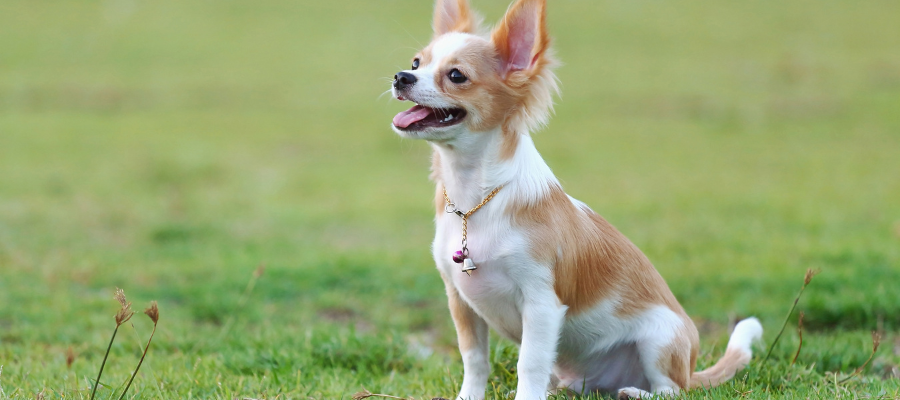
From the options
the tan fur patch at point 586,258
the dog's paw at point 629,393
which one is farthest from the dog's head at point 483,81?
the dog's paw at point 629,393

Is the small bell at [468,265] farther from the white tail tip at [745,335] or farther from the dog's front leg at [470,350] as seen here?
the white tail tip at [745,335]

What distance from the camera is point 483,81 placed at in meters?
3.53

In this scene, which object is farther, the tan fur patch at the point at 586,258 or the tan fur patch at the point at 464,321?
the tan fur patch at the point at 464,321

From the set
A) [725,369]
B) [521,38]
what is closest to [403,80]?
[521,38]

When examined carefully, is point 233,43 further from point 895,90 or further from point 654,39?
point 895,90

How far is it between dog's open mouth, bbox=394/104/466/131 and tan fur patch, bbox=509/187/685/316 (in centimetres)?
45

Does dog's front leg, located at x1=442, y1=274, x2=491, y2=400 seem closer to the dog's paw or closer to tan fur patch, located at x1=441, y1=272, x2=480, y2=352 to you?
tan fur patch, located at x1=441, y1=272, x2=480, y2=352

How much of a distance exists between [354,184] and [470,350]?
28.4 ft

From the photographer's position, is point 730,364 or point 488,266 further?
point 730,364

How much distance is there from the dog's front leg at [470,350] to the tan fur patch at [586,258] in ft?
1.54

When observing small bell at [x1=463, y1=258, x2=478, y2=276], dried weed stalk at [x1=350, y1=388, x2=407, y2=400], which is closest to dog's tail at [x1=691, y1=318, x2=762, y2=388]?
small bell at [x1=463, y1=258, x2=478, y2=276]

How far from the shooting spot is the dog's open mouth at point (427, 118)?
346 cm

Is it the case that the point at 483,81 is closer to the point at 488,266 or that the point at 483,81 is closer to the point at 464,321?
the point at 488,266

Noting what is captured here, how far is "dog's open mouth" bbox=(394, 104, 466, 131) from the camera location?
3.46 m
